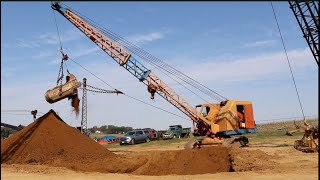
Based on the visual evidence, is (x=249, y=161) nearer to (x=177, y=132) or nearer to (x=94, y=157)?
(x=94, y=157)

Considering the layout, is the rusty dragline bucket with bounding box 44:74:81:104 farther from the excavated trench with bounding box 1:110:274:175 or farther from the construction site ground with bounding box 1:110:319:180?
the construction site ground with bounding box 1:110:319:180

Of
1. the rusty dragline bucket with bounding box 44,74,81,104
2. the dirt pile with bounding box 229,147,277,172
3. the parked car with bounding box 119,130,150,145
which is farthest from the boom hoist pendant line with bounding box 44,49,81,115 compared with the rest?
the parked car with bounding box 119,130,150,145

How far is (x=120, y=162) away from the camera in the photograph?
19.9m

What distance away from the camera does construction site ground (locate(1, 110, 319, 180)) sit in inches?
657

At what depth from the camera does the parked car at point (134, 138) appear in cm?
4400

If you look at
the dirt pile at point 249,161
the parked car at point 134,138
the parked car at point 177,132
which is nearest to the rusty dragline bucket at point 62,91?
the dirt pile at point 249,161

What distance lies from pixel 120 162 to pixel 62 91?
6372 millimetres

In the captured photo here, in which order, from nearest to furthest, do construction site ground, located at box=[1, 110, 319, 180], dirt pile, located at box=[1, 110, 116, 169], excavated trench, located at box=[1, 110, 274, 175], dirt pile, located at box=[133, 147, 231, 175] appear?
construction site ground, located at box=[1, 110, 319, 180] → dirt pile, located at box=[133, 147, 231, 175] → excavated trench, located at box=[1, 110, 274, 175] → dirt pile, located at box=[1, 110, 116, 169]

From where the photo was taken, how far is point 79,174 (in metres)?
16.8

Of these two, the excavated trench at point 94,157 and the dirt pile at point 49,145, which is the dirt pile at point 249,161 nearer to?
the excavated trench at point 94,157

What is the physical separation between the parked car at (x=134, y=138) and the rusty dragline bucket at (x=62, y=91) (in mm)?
21002

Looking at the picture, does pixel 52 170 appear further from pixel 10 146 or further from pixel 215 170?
pixel 215 170

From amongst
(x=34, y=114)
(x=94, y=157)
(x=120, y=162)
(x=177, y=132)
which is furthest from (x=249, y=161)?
(x=177, y=132)

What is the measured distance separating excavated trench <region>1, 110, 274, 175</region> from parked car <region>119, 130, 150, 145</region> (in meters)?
21.6
